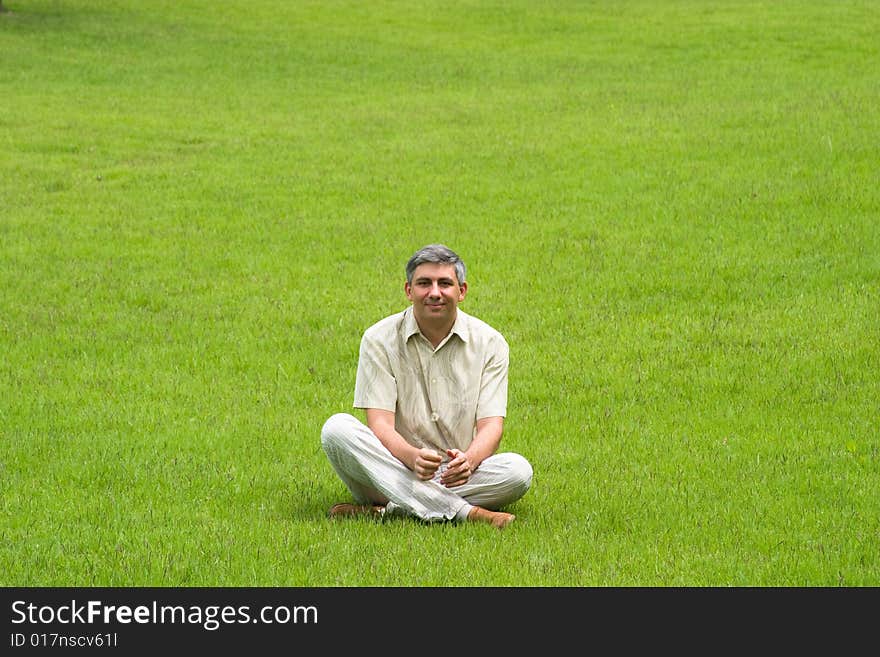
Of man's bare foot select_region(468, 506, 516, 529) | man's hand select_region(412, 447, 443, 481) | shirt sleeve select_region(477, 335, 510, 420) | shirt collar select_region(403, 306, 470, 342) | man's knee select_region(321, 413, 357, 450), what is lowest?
man's bare foot select_region(468, 506, 516, 529)

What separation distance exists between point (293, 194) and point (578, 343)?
809cm

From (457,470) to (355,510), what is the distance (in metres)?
0.88

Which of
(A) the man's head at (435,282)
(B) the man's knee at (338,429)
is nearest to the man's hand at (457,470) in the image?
(B) the man's knee at (338,429)

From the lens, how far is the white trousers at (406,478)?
841 cm

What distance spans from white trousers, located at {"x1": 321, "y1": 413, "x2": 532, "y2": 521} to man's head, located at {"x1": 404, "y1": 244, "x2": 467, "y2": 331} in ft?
2.82

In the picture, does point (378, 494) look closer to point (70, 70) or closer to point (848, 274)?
point (848, 274)

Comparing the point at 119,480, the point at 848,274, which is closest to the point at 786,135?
the point at 848,274

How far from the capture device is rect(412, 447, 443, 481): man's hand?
26.9 feet

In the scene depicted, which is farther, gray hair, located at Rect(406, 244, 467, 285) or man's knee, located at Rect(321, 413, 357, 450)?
man's knee, located at Rect(321, 413, 357, 450)

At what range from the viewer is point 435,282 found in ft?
27.3

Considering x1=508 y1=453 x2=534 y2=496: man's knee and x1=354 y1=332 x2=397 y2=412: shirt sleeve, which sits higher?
x1=354 y1=332 x2=397 y2=412: shirt sleeve

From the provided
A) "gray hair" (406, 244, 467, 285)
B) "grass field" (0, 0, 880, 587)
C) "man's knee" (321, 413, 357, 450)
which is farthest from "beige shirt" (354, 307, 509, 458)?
"grass field" (0, 0, 880, 587)

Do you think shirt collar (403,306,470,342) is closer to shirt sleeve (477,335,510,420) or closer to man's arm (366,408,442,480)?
shirt sleeve (477,335,510,420)

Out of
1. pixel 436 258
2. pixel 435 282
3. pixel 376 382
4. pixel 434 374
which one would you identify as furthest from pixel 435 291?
pixel 376 382
